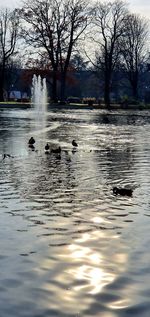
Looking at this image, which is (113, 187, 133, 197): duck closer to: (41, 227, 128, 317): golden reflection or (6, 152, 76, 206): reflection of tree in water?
(6, 152, 76, 206): reflection of tree in water

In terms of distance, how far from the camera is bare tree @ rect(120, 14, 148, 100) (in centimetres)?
7626

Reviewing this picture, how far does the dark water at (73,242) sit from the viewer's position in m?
4.79

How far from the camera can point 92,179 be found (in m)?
11.4

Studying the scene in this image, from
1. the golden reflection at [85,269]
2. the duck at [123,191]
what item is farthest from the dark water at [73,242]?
the duck at [123,191]

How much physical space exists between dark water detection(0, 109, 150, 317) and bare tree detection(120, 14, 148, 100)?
65.4 metres

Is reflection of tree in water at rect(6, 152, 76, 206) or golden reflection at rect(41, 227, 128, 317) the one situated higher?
reflection of tree in water at rect(6, 152, 76, 206)

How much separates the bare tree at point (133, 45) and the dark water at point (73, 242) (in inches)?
2575

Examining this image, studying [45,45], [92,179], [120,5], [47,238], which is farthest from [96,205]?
[120,5]

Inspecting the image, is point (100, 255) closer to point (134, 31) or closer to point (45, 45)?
point (45, 45)

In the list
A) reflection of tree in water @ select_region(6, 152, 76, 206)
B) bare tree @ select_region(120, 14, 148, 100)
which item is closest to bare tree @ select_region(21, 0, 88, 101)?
bare tree @ select_region(120, 14, 148, 100)

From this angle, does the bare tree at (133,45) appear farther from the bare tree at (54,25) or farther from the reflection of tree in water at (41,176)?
the reflection of tree in water at (41,176)

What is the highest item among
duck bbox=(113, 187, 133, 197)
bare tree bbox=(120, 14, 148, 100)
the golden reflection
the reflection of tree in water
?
bare tree bbox=(120, 14, 148, 100)

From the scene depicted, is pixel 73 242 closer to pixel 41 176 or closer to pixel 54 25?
pixel 41 176

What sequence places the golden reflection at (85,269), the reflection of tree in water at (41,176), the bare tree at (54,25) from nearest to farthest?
1. the golden reflection at (85,269)
2. the reflection of tree in water at (41,176)
3. the bare tree at (54,25)
